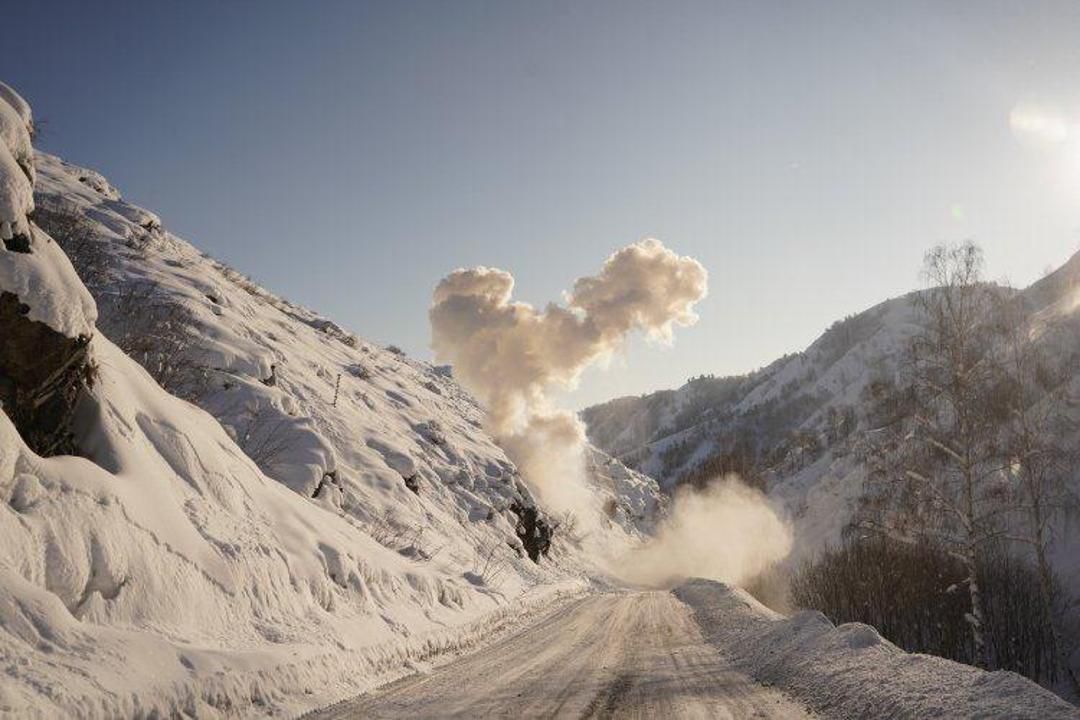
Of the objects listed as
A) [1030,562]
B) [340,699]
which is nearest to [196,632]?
[340,699]

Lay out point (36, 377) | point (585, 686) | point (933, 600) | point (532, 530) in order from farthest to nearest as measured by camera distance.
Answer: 1. point (532, 530)
2. point (933, 600)
3. point (585, 686)
4. point (36, 377)

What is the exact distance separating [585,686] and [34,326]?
8.55 m

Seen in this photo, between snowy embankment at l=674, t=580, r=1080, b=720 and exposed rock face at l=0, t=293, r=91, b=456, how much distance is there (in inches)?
395

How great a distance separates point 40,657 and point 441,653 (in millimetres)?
8450

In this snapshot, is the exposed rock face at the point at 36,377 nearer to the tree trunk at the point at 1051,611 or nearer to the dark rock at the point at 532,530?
the tree trunk at the point at 1051,611

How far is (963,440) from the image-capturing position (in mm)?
17203

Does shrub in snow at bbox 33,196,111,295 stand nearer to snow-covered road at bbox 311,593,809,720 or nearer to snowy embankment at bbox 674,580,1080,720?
snow-covered road at bbox 311,593,809,720

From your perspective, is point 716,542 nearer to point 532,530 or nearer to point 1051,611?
point 532,530

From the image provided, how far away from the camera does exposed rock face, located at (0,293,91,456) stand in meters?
7.89

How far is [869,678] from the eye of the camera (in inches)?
310

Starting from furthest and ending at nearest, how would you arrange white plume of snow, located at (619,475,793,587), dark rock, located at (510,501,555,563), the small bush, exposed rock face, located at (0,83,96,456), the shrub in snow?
white plume of snow, located at (619,475,793,587) < dark rock, located at (510,501,555,563) < the small bush < the shrub in snow < exposed rock face, located at (0,83,96,456)

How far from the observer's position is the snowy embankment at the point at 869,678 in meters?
6.11

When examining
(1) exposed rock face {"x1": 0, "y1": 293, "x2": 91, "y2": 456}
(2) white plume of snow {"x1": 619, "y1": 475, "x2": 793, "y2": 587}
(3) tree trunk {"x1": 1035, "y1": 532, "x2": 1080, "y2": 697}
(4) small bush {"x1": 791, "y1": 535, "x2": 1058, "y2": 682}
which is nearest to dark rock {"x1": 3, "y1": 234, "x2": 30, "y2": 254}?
(1) exposed rock face {"x1": 0, "y1": 293, "x2": 91, "y2": 456}

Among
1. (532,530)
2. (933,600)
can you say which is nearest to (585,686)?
(532,530)
